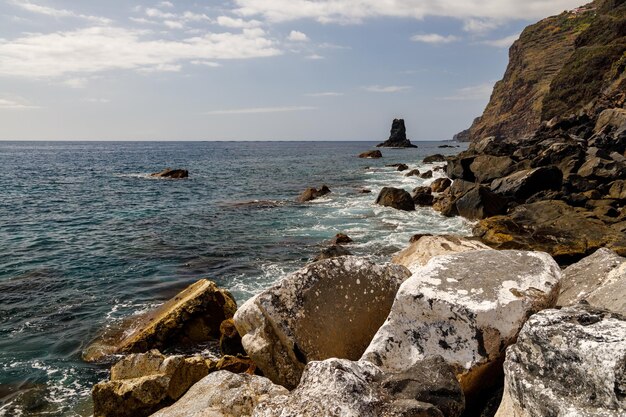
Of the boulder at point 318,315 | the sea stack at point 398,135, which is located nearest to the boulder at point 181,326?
the boulder at point 318,315

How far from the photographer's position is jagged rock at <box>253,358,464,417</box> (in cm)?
403

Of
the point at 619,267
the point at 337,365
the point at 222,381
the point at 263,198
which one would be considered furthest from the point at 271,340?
the point at 263,198

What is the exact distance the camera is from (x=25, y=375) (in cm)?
A: 1004

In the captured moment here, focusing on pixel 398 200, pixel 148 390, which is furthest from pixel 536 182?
pixel 148 390

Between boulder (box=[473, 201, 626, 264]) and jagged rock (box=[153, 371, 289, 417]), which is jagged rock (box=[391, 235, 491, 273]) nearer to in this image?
boulder (box=[473, 201, 626, 264])

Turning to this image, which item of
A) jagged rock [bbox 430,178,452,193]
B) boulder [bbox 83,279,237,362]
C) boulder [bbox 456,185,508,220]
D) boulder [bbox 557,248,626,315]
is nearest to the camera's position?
boulder [bbox 557,248,626,315]

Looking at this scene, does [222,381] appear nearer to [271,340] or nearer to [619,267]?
[271,340]

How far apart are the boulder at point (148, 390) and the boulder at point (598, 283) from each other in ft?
20.9

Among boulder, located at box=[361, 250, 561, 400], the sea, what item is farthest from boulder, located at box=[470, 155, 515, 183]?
boulder, located at box=[361, 250, 561, 400]

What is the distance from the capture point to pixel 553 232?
18.2 metres

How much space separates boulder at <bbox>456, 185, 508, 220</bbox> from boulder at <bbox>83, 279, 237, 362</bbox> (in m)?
16.9

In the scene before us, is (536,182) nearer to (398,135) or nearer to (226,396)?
(226,396)

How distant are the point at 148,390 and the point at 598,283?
744 cm

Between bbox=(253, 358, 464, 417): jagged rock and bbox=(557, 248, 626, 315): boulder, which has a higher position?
bbox=(557, 248, 626, 315): boulder
